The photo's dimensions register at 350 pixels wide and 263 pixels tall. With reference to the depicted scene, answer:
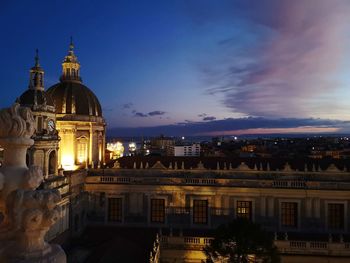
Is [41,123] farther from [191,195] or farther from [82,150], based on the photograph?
[191,195]

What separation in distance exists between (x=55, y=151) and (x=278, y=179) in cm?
1950

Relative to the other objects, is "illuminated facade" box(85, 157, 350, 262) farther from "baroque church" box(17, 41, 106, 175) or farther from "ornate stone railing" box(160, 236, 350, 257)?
"baroque church" box(17, 41, 106, 175)

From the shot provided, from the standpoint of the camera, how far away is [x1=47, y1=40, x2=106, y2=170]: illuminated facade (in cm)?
3462

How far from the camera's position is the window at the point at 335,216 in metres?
29.9

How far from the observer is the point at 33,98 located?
2798cm

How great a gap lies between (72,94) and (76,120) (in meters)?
2.95

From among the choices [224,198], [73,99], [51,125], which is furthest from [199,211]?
[73,99]

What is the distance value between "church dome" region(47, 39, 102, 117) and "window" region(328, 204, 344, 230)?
2474 cm

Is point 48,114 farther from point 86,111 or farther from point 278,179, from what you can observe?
point 278,179

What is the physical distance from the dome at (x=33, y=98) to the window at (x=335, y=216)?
85.6 ft

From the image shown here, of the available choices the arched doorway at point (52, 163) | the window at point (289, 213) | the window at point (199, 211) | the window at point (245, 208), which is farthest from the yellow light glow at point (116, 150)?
the window at point (289, 213)

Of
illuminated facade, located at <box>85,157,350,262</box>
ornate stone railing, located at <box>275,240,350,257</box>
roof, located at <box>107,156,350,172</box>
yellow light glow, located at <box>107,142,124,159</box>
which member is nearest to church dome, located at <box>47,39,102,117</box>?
roof, located at <box>107,156,350,172</box>

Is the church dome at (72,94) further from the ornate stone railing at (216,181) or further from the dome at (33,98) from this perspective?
the ornate stone railing at (216,181)

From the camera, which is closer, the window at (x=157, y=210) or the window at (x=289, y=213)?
the window at (x=289, y=213)
